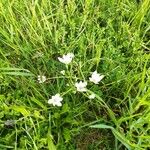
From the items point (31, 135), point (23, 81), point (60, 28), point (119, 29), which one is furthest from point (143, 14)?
point (31, 135)

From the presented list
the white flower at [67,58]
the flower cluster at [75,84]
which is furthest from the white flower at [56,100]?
the white flower at [67,58]

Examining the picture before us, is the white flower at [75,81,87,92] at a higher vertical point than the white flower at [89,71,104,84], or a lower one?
lower

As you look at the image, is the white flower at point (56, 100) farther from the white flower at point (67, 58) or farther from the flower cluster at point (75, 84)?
the white flower at point (67, 58)

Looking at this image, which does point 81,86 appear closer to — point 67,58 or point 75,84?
point 75,84

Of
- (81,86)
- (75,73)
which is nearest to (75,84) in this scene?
(81,86)

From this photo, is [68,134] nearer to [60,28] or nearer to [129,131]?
[129,131]

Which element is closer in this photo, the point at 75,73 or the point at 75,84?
the point at 75,84

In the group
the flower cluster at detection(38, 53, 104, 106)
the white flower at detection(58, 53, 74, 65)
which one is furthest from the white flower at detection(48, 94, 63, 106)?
the white flower at detection(58, 53, 74, 65)

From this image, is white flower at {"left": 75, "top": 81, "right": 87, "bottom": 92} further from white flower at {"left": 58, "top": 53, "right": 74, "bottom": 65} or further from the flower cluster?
white flower at {"left": 58, "top": 53, "right": 74, "bottom": 65}
